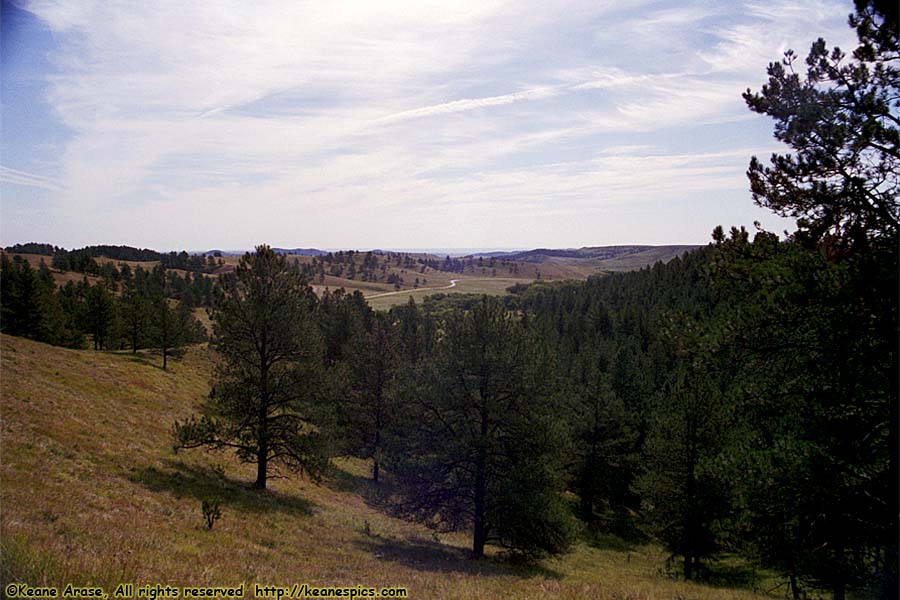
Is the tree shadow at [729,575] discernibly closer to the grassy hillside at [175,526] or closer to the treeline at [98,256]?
the grassy hillside at [175,526]

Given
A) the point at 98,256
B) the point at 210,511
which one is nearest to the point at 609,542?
the point at 210,511

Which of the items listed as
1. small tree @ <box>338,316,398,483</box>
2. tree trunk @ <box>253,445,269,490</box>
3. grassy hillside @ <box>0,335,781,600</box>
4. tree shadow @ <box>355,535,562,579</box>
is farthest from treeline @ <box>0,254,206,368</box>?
tree shadow @ <box>355,535,562,579</box>

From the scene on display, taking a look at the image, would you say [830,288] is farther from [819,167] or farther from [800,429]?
[800,429]

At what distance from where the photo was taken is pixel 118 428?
22.4 metres

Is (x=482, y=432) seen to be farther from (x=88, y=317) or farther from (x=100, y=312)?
(x=88, y=317)

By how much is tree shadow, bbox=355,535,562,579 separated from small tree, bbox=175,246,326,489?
5096mm

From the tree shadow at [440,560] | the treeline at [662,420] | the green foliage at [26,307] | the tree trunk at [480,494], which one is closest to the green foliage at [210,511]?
the tree shadow at [440,560]

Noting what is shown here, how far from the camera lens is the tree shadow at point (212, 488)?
16562 mm

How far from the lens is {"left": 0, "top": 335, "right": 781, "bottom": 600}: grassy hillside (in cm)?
844

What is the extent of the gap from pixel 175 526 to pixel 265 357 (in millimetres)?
8969

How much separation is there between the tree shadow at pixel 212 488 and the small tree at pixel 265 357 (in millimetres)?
1063

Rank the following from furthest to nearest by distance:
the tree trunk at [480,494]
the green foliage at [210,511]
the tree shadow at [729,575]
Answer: the tree shadow at [729,575] < the tree trunk at [480,494] < the green foliage at [210,511]

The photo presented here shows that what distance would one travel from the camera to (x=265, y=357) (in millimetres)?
20625

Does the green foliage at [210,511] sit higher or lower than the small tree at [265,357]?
lower
